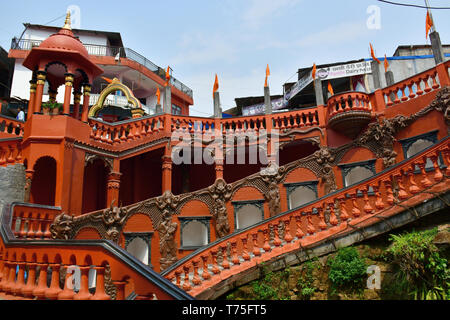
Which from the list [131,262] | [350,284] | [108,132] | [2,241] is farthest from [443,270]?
[108,132]

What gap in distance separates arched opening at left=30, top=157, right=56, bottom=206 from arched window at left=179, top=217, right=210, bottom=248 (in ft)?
19.6

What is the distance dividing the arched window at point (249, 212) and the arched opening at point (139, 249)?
4.28 meters

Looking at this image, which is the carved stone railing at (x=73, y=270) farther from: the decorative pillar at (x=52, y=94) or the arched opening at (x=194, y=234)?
the decorative pillar at (x=52, y=94)

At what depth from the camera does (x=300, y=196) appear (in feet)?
47.8

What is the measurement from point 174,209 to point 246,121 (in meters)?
5.98

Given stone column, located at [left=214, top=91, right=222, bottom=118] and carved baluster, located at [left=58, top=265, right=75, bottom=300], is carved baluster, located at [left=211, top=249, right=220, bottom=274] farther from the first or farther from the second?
stone column, located at [left=214, top=91, right=222, bottom=118]

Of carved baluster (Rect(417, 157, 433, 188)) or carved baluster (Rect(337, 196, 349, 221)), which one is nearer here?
carved baluster (Rect(417, 157, 433, 188))

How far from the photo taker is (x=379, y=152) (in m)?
13.4

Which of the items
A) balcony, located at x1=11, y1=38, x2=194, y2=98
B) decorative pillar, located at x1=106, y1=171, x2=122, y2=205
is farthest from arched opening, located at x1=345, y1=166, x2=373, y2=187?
balcony, located at x1=11, y1=38, x2=194, y2=98

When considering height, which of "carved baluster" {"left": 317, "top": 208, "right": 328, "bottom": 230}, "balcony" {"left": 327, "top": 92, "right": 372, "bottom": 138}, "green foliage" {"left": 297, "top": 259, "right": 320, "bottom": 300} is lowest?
"green foliage" {"left": 297, "top": 259, "right": 320, "bottom": 300}

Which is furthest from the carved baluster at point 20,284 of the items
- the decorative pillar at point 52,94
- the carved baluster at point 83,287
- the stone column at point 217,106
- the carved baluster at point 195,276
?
the stone column at point 217,106

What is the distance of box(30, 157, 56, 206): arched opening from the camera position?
13.6 metres

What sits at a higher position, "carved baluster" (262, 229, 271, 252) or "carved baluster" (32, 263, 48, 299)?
"carved baluster" (262, 229, 271, 252)
